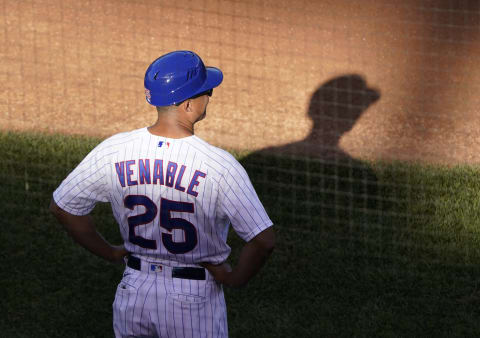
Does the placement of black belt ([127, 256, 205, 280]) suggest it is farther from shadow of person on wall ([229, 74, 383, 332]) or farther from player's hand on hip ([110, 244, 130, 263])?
shadow of person on wall ([229, 74, 383, 332])

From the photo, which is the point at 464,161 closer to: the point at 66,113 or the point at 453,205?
the point at 453,205

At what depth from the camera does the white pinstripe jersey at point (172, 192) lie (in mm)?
3672

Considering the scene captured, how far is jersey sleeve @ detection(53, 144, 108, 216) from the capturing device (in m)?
3.80

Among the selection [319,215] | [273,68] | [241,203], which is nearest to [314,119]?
[273,68]

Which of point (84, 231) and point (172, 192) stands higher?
point (172, 192)

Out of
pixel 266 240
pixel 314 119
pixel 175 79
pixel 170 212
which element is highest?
pixel 314 119

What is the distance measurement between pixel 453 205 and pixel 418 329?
67.9 inches

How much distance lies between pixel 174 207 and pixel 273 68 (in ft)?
20.7

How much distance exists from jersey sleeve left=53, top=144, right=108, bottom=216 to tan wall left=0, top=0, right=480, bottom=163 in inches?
177

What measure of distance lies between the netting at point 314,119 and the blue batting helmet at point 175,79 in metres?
2.62

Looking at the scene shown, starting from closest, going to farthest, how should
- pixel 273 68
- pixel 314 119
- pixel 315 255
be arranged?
pixel 315 255 < pixel 314 119 < pixel 273 68

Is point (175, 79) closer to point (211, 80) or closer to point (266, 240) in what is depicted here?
point (211, 80)

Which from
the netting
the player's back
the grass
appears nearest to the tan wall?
the netting

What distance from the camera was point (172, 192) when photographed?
12.1ft
